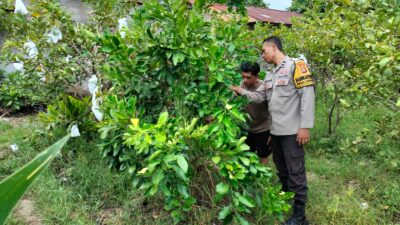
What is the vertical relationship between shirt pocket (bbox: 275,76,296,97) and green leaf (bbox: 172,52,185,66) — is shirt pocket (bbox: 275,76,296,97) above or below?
A: below

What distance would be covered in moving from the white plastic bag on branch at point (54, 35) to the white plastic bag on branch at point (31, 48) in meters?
0.17

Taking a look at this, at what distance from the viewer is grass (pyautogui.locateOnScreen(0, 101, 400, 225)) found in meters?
2.99

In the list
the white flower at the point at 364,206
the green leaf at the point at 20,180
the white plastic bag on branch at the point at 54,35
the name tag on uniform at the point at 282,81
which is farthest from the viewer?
the white plastic bag on branch at the point at 54,35

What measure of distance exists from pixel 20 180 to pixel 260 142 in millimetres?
3403

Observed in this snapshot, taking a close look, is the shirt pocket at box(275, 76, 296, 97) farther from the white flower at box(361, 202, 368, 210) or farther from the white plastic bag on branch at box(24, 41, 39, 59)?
the white plastic bag on branch at box(24, 41, 39, 59)

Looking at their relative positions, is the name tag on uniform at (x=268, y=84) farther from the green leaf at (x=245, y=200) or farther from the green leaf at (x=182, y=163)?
the green leaf at (x=182, y=163)

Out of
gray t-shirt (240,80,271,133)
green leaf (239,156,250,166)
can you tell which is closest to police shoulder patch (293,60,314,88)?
gray t-shirt (240,80,271,133)

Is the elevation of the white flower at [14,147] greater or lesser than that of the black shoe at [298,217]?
lesser

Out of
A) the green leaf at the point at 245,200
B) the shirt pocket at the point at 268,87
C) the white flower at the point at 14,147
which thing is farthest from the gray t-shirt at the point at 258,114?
the white flower at the point at 14,147

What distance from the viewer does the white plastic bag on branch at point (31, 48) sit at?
390 cm

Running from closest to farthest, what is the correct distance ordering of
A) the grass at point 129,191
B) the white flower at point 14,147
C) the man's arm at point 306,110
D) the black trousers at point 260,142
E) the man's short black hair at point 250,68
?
the man's arm at point 306,110
the grass at point 129,191
the man's short black hair at point 250,68
the black trousers at point 260,142
the white flower at point 14,147

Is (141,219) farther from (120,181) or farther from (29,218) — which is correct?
(29,218)

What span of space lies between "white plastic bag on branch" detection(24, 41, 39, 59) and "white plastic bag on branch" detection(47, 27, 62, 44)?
0.57ft

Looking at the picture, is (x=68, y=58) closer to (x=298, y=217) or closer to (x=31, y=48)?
(x=31, y=48)
